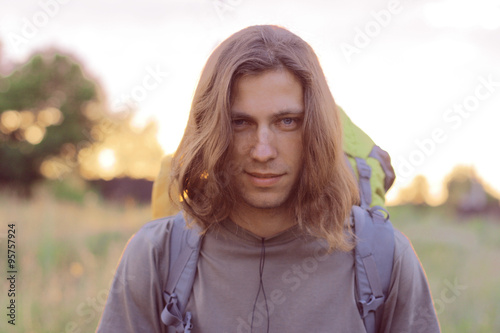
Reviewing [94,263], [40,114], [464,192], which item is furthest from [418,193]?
[40,114]

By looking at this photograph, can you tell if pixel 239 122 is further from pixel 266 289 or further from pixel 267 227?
pixel 266 289

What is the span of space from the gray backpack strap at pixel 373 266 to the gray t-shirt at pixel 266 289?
3 centimetres

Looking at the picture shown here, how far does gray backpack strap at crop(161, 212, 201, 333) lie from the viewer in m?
2.06

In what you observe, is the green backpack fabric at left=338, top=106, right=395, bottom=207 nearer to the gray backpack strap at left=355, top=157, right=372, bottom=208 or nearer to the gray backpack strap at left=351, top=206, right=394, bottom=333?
the gray backpack strap at left=355, top=157, right=372, bottom=208

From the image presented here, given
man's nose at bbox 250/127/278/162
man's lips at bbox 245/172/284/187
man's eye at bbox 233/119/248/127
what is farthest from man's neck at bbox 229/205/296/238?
man's eye at bbox 233/119/248/127

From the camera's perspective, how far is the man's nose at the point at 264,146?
208 centimetres

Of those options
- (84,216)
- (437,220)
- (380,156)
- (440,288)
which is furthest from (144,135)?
(380,156)

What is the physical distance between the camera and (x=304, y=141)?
2.22 metres

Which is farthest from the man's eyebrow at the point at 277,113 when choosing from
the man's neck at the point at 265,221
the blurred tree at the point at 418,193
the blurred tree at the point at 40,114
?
the blurred tree at the point at 40,114

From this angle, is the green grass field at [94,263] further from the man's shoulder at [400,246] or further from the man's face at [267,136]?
the man's shoulder at [400,246]

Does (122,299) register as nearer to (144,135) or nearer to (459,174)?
(459,174)

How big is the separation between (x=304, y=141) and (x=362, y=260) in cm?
59

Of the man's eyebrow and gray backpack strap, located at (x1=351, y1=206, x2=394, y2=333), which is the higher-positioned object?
Answer: the man's eyebrow

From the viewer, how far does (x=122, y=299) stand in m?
Answer: 2.17
